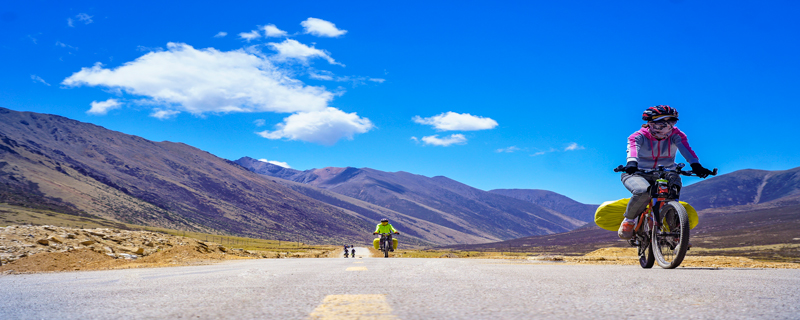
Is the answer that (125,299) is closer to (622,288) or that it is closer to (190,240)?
(622,288)

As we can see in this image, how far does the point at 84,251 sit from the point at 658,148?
18558mm

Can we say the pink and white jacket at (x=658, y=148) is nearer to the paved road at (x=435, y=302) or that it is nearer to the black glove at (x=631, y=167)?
the black glove at (x=631, y=167)

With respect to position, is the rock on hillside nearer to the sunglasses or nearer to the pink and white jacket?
the pink and white jacket

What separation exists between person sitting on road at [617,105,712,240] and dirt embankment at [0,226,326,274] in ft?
48.3

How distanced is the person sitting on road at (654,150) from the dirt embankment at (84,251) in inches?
580

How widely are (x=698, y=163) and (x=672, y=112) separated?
3.19ft

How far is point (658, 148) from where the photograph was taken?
28.7ft

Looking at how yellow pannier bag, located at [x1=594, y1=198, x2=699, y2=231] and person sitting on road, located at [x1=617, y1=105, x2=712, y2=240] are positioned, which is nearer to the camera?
person sitting on road, located at [x1=617, y1=105, x2=712, y2=240]

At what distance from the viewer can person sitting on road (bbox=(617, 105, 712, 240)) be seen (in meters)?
8.55

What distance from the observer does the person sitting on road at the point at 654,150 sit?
855 cm

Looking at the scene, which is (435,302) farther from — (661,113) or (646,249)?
(646,249)

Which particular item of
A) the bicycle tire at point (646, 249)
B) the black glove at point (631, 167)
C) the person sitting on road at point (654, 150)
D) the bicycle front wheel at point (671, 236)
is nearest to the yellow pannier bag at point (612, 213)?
the bicycle tire at point (646, 249)

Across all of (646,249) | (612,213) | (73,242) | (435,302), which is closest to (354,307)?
(435,302)

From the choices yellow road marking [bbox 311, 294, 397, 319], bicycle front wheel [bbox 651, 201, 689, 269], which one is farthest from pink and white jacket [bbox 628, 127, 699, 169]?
yellow road marking [bbox 311, 294, 397, 319]
